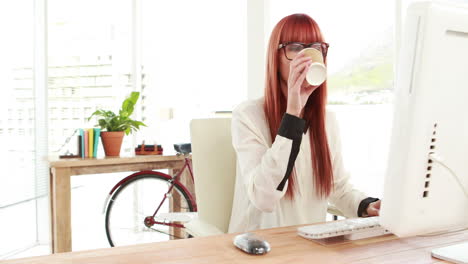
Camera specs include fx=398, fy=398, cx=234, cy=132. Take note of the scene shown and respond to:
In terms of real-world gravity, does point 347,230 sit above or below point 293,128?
below

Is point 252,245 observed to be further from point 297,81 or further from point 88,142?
point 88,142

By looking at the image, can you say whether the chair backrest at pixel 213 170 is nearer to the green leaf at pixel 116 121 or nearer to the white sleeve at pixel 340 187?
the white sleeve at pixel 340 187

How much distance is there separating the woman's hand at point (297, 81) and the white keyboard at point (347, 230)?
311 mm

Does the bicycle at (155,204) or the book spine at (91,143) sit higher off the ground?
the book spine at (91,143)

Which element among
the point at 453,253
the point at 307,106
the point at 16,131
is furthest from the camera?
the point at 16,131

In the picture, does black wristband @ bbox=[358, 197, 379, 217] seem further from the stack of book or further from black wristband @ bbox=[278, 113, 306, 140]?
the stack of book

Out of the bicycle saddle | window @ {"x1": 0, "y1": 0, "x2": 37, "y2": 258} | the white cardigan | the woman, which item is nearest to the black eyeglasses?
the woman

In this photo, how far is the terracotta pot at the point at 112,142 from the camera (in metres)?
2.78

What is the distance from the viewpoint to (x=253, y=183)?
1.16 metres

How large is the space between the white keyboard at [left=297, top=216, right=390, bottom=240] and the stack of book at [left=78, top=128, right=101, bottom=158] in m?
2.10

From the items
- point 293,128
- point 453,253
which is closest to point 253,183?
point 293,128

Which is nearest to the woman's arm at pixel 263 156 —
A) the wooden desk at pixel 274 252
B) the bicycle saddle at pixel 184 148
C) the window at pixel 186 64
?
the wooden desk at pixel 274 252

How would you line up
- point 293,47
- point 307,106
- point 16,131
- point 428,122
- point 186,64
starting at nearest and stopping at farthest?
point 428,122
point 293,47
point 307,106
point 16,131
point 186,64

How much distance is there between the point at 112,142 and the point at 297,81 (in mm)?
2033
